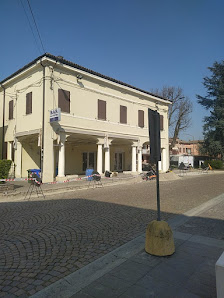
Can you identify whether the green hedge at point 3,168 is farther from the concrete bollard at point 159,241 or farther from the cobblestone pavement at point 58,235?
the concrete bollard at point 159,241

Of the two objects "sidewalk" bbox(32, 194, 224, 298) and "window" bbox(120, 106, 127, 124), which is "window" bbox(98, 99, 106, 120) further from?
"sidewalk" bbox(32, 194, 224, 298)

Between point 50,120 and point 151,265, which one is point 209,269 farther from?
point 50,120

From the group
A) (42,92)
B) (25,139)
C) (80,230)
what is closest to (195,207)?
(80,230)

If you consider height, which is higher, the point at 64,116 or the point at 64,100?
the point at 64,100

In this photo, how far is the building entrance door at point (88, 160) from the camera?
21.6m

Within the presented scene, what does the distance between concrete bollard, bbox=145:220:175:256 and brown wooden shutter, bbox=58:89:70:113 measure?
496 inches

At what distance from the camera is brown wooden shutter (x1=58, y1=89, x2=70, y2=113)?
14838mm

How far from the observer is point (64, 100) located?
594 inches

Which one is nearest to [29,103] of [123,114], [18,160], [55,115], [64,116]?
[64,116]

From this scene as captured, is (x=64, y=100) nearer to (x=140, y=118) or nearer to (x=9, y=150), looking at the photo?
(x=9, y=150)

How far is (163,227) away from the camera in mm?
3668

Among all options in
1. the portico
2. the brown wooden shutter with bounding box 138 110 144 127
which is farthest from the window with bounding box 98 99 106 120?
the brown wooden shutter with bounding box 138 110 144 127

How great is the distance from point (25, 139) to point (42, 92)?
4412 millimetres

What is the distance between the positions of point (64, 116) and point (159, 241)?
12641 millimetres
